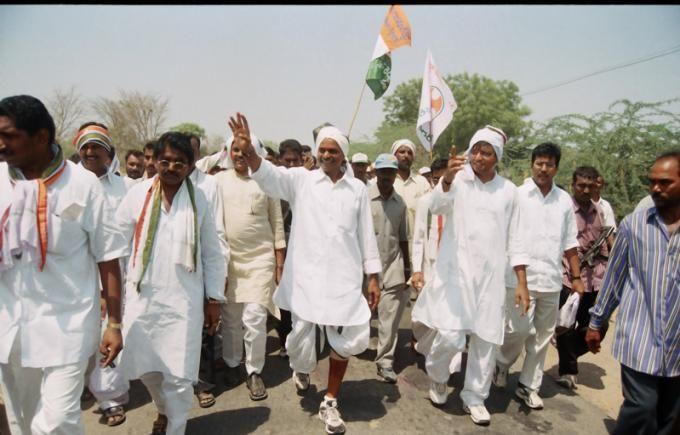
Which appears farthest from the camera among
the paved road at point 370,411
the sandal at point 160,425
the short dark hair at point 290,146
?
the short dark hair at point 290,146

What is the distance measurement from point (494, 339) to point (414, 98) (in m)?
39.1

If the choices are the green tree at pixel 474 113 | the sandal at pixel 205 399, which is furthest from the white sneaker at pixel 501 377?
the green tree at pixel 474 113

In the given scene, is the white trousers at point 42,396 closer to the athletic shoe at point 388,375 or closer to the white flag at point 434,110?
the athletic shoe at point 388,375

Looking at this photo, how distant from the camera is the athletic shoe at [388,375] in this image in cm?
443

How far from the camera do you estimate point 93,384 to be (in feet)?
11.5

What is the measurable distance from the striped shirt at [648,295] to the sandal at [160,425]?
3.15m

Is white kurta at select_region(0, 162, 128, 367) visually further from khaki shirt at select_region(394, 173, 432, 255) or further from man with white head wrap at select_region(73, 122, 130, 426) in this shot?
khaki shirt at select_region(394, 173, 432, 255)

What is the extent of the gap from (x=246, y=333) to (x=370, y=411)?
50.2 inches

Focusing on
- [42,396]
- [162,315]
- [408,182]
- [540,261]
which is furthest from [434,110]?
[42,396]

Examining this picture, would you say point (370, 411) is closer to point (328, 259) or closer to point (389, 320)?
point (389, 320)

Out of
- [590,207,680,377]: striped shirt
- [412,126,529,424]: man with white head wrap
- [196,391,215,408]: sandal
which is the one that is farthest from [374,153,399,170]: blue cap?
[196,391,215,408]: sandal

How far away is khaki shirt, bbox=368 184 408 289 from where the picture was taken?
15.6 feet

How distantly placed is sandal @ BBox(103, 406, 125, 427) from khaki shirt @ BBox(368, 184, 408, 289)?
2603 mm

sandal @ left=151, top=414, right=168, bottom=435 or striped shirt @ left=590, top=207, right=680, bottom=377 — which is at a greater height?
striped shirt @ left=590, top=207, right=680, bottom=377
